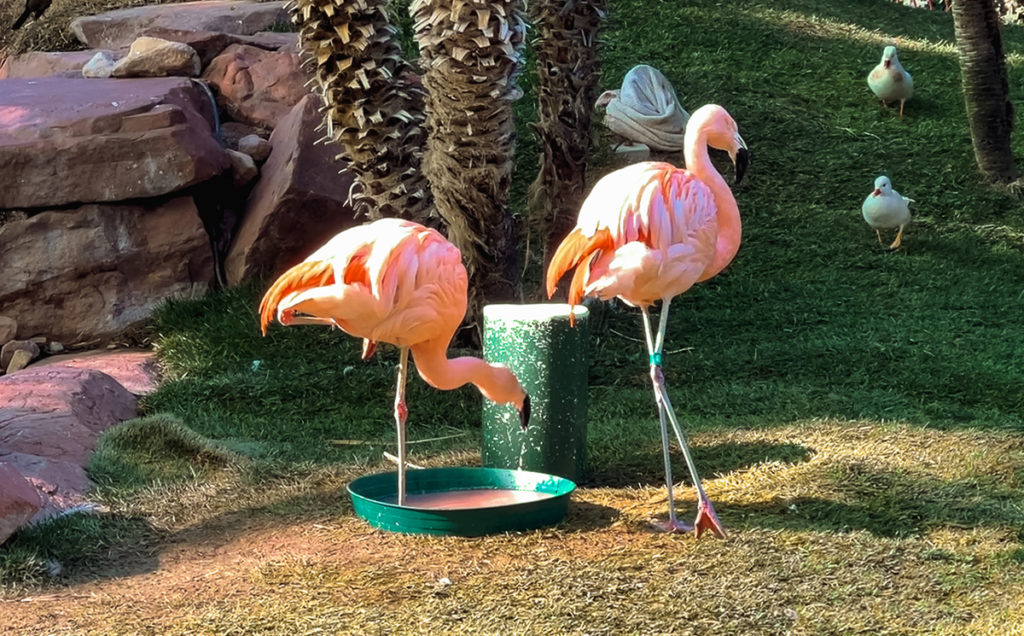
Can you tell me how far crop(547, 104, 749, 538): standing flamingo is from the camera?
3898mm

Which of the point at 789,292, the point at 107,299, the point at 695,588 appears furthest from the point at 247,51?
the point at 695,588

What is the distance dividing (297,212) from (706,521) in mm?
4194

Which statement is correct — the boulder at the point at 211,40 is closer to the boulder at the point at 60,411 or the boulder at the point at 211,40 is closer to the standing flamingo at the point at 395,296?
the boulder at the point at 60,411

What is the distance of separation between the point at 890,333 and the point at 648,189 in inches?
129

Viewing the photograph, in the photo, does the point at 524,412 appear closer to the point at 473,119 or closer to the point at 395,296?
the point at 395,296

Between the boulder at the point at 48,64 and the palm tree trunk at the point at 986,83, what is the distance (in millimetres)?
5963

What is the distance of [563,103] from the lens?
6.84 m

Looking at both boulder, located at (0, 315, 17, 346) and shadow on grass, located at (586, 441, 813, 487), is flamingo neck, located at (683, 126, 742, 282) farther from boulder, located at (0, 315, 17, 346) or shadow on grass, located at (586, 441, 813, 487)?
boulder, located at (0, 315, 17, 346)

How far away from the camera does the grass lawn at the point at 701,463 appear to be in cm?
352

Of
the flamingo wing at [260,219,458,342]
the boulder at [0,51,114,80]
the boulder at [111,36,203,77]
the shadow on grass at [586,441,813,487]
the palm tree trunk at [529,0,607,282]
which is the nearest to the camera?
the flamingo wing at [260,219,458,342]

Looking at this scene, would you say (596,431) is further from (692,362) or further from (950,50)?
(950,50)

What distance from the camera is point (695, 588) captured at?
11.7ft

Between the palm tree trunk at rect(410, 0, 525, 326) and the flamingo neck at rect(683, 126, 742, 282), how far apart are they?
6.38 feet

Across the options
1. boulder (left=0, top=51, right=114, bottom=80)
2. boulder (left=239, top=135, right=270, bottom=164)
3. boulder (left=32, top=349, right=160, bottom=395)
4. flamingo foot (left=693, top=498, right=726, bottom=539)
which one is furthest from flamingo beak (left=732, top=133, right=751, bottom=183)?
boulder (left=0, top=51, right=114, bottom=80)
